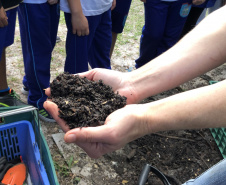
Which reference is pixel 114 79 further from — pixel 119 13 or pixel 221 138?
pixel 119 13

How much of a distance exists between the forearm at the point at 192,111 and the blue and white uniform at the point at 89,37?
55.5 inches

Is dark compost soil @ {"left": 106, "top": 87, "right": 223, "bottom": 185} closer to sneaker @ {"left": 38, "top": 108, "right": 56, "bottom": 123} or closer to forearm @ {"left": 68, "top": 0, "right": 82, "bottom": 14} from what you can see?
sneaker @ {"left": 38, "top": 108, "right": 56, "bottom": 123}

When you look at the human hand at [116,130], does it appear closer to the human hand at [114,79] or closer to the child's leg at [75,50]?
the human hand at [114,79]

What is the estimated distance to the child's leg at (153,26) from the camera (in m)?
2.81

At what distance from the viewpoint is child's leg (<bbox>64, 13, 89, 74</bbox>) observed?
7.80 ft

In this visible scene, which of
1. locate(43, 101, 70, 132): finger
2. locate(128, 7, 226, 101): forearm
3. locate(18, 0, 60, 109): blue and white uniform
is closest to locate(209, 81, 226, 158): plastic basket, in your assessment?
locate(128, 7, 226, 101): forearm

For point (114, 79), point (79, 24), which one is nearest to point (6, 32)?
point (79, 24)

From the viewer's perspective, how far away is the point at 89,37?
2479 mm

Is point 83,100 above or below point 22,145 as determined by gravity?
above

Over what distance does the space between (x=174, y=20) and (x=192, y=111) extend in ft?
7.05

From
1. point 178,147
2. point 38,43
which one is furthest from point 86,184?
point 38,43

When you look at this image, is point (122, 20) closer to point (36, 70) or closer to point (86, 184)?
point (36, 70)

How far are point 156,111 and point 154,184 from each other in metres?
1.12

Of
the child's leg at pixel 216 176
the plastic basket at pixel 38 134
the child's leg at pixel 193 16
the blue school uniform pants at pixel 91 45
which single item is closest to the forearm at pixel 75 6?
the blue school uniform pants at pixel 91 45
